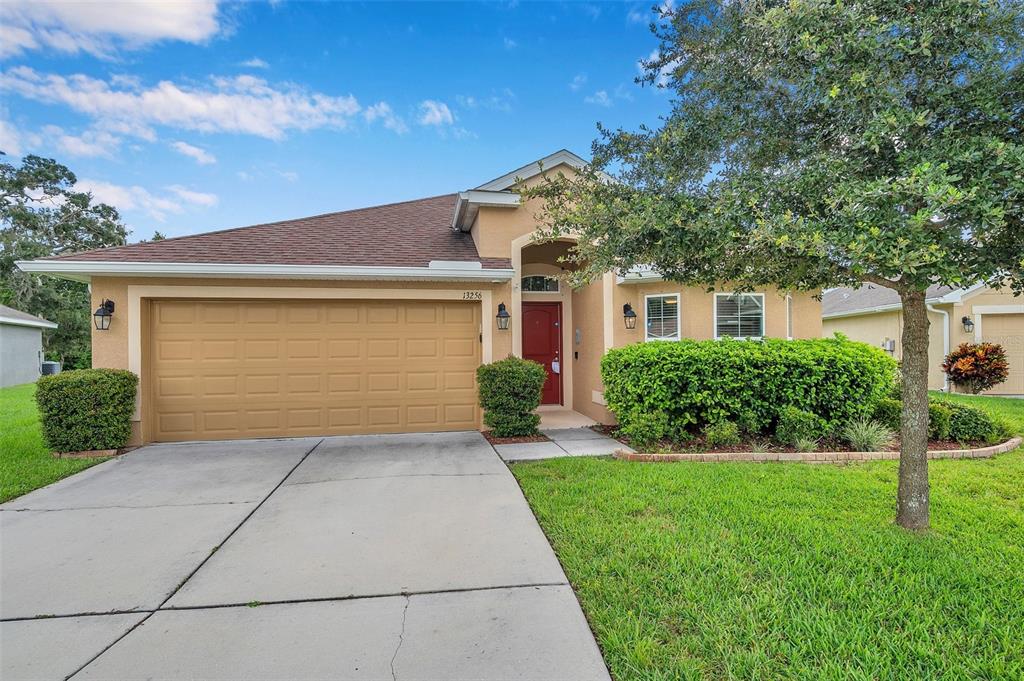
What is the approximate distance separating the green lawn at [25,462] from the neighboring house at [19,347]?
451 inches

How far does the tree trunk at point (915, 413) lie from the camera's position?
3449mm

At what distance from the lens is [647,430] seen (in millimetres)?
6242

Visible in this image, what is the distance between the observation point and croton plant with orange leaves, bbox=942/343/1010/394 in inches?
457

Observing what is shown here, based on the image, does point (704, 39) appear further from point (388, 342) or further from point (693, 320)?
point (388, 342)

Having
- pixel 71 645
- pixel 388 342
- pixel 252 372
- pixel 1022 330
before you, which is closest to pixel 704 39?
pixel 388 342

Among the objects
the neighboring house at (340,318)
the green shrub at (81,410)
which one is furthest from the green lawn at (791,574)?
the green shrub at (81,410)

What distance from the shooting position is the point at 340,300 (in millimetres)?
7566

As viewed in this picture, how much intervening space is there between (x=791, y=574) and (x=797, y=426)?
4132 millimetres

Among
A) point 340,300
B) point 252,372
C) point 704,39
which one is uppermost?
point 704,39

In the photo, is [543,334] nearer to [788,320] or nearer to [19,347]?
[788,320]

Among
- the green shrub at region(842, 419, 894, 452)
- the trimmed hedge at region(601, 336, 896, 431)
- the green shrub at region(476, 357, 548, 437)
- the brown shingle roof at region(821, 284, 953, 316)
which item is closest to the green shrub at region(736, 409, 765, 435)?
the trimmed hedge at region(601, 336, 896, 431)

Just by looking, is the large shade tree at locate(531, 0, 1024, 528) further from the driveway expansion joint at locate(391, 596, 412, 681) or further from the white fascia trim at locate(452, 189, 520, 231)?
the white fascia trim at locate(452, 189, 520, 231)

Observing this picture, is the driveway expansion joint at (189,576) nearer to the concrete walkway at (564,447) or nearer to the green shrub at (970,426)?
the concrete walkway at (564,447)

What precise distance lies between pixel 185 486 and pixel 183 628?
3049mm
